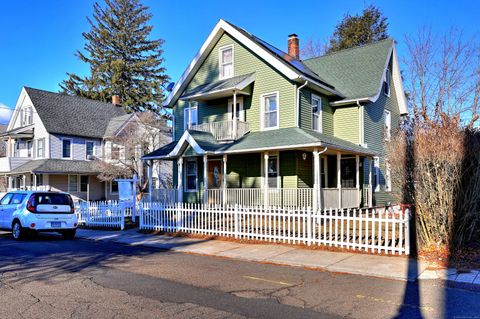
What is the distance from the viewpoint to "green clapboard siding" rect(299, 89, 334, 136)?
19.5 meters

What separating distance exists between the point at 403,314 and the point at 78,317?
14.6ft

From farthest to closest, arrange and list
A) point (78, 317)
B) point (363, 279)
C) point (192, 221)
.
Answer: point (192, 221)
point (363, 279)
point (78, 317)

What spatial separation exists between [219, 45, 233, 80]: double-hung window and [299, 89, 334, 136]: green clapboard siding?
452 cm

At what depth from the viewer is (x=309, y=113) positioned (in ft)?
65.7

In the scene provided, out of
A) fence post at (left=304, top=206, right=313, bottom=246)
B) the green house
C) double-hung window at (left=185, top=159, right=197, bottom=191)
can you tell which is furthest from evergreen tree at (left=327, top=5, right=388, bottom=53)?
fence post at (left=304, top=206, right=313, bottom=246)

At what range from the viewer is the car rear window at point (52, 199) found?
47.1 feet

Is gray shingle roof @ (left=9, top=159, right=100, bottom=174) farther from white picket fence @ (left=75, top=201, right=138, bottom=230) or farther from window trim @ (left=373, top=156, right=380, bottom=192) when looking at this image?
window trim @ (left=373, top=156, right=380, bottom=192)

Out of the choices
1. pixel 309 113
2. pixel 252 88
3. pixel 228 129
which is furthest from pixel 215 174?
pixel 309 113

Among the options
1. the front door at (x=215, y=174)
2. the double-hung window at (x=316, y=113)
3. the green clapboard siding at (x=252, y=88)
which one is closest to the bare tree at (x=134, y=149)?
the green clapboard siding at (x=252, y=88)

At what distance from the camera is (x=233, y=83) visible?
20.2 m

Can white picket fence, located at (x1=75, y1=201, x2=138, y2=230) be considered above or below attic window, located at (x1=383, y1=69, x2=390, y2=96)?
below

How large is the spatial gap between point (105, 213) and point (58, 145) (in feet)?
58.5

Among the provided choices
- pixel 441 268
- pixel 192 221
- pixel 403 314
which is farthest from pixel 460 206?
pixel 192 221

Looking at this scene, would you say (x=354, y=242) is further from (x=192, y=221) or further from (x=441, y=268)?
(x=192, y=221)
